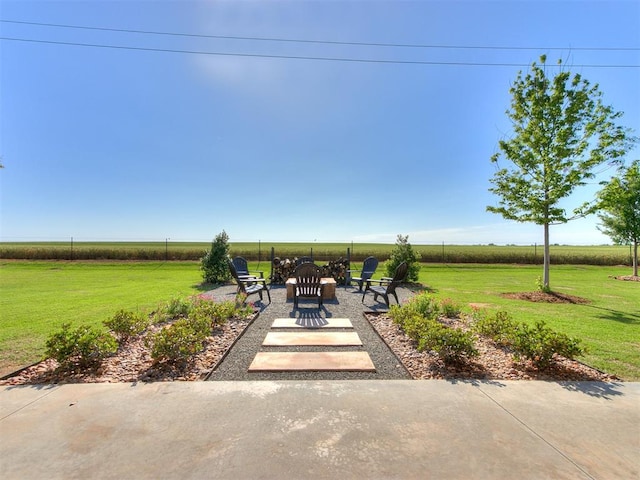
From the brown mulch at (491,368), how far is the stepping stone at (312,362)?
50 cm

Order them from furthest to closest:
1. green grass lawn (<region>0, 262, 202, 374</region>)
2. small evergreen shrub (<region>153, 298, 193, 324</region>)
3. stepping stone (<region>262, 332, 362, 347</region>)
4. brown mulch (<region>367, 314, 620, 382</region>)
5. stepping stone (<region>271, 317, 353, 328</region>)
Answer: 1. small evergreen shrub (<region>153, 298, 193, 324</region>)
2. stepping stone (<region>271, 317, 353, 328</region>)
3. stepping stone (<region>262, 332, 362, 347</region>)
4. green grass lawn (<region>0, 262, 202, 374</region>)
5. brown mulch (<region>367, 314, 620, 382</region>)

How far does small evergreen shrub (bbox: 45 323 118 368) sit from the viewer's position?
2.91 m

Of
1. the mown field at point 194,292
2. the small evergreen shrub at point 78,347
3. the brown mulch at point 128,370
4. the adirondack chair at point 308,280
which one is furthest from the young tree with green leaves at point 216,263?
the small evergreen shrub at point 78,347

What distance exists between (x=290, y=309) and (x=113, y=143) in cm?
1033

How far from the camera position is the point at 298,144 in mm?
12398

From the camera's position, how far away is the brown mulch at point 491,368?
298cm

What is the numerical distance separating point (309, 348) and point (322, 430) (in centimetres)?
193

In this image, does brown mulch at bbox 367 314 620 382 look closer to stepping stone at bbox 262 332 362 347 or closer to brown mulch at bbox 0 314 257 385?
stepping stone at bbox 262 332 362 347

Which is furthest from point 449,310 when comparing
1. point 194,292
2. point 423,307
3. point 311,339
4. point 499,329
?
point 194,292

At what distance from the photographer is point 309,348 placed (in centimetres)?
391

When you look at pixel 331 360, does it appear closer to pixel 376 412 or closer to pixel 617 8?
pixel 376 412

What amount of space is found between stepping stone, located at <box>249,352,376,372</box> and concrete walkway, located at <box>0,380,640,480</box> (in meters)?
0.42

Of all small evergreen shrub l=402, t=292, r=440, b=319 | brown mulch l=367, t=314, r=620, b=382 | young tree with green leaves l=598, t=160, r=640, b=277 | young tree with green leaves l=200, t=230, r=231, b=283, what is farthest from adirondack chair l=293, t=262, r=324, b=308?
young tree with green leaves l=598, t=160, r=640, b=277

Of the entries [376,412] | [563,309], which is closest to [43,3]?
[376,412]
